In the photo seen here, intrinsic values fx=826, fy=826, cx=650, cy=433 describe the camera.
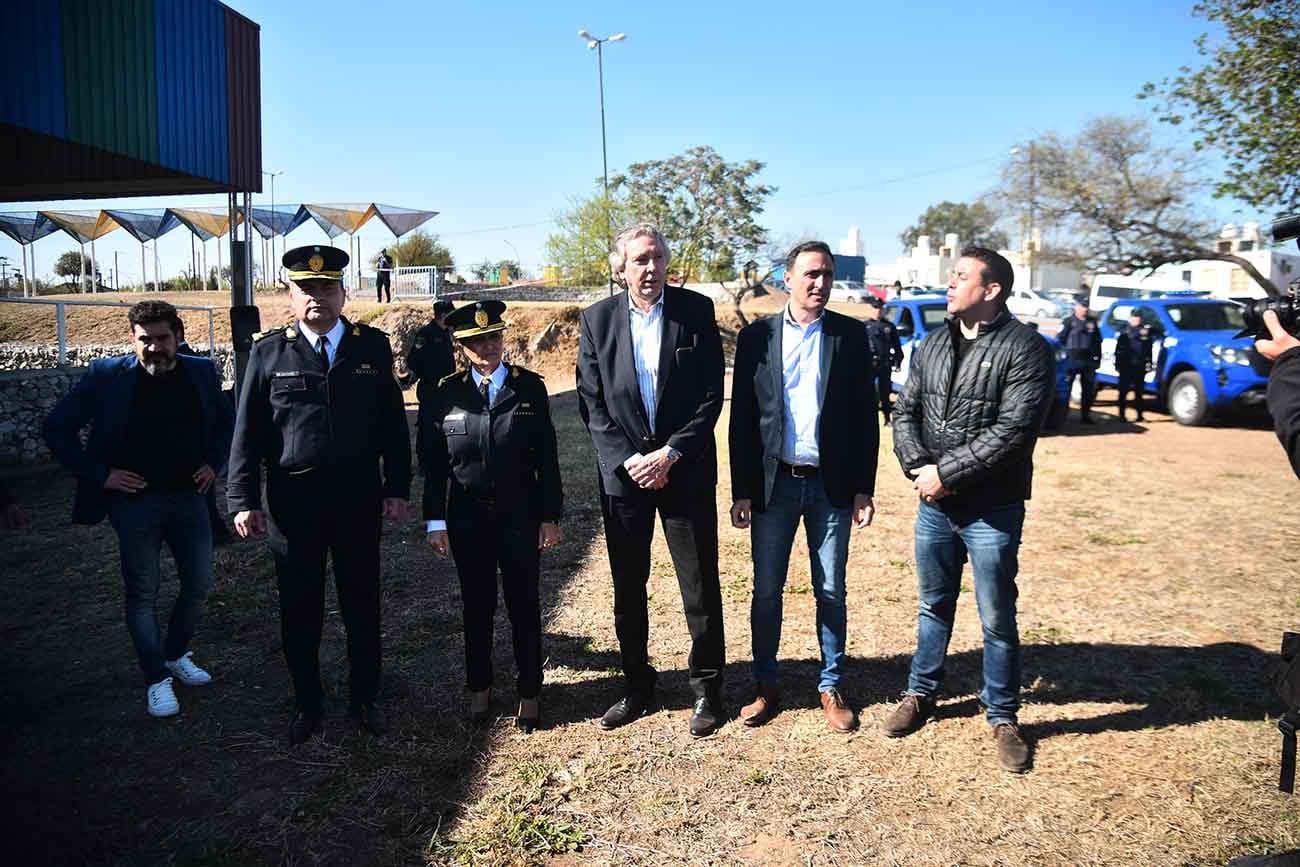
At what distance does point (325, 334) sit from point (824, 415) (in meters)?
2.15

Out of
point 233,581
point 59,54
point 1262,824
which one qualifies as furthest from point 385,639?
point 59,54

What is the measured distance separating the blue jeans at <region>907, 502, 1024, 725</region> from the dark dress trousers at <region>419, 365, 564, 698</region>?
5.28 ft

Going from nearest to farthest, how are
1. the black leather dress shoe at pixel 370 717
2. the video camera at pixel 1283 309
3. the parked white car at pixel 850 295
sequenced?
the video camera at pixel 1283 309 → the black leather dress shoe at pixel 370 717 → the parked white car at pixel 850 295

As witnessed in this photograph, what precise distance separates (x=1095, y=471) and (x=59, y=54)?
11.3m

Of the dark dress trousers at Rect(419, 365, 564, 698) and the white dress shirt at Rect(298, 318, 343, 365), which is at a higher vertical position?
the white dress shirt at Rect(298, 318, 343, 365)

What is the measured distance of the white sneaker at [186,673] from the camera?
13.3 feet

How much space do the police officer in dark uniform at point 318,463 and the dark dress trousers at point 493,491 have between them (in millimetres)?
243

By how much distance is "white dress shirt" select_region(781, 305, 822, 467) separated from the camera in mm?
3537

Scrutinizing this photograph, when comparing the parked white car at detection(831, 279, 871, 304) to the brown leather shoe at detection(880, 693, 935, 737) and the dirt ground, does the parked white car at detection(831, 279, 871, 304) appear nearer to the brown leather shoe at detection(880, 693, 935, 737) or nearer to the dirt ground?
the dirt ground

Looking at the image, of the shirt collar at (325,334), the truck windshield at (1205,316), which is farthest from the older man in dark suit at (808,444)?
the truck windshield at (1205,316)

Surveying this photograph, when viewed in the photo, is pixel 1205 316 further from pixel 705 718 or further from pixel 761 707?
pixel 705 718

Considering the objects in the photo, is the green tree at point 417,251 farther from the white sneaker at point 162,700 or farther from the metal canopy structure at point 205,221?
the white sneaker at point 162,700

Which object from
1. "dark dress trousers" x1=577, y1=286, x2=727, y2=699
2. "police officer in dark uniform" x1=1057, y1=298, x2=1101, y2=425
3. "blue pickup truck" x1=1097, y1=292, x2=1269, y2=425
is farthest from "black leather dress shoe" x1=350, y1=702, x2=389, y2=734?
"blue pickup truck" x1=1097, y1=292, x2=1269, y2=425

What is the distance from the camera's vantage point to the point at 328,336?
3.52 m
